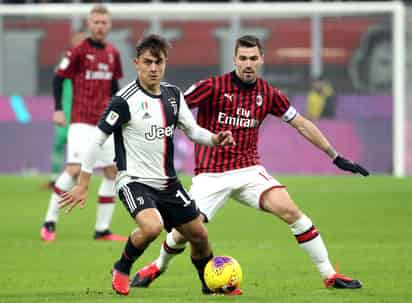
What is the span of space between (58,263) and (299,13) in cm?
1880

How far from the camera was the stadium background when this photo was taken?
2783 cm

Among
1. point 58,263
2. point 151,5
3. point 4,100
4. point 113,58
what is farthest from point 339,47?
point 58,263

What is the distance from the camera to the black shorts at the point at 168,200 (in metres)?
8.96

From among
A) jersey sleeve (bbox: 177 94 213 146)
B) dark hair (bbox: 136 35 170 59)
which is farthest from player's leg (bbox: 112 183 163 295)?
dark hair (bbox: 136 35 170 59)

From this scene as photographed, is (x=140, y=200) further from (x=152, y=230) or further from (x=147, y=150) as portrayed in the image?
(x=147, y=150)

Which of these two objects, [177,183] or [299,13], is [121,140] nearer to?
[177,183]

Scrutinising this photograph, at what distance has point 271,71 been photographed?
29000mm

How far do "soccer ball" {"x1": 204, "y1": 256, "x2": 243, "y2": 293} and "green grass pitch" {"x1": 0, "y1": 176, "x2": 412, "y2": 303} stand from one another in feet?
0.49

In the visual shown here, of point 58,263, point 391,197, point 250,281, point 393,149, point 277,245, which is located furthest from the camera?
point 393,149

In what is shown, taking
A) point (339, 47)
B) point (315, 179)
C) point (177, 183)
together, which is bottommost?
point (315, 179)

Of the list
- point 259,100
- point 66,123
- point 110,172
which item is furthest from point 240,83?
point 66,123

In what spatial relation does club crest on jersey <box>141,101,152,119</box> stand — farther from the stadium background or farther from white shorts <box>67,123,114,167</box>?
the stadium background

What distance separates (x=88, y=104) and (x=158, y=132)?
4862mm

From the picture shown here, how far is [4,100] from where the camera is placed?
93.2 ft
